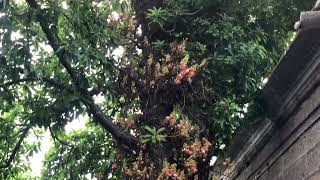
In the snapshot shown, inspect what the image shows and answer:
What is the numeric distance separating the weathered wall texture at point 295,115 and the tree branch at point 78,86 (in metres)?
1.74

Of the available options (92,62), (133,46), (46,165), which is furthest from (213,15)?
(46,165)

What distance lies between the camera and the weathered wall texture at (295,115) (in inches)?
183

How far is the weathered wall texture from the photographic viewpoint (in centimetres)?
464

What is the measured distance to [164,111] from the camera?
582 centimetres

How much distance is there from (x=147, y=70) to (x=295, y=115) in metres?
1.78

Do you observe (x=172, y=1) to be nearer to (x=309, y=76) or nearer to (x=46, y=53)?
(x=46, y=53)

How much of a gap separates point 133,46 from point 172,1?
89cm

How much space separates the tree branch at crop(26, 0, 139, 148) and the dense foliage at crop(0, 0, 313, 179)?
11mm

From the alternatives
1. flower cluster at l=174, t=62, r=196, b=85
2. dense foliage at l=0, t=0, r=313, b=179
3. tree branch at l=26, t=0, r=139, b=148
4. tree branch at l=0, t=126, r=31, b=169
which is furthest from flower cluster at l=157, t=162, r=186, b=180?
tree branch at l=0, t=126, r=31, b=169

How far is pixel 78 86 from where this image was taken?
18.1 ft

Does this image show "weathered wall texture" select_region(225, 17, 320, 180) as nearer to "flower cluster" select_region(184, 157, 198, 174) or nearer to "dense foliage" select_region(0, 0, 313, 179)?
"dense foliage" select_region(0, 0, 313, 179)

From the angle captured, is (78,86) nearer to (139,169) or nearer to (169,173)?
(139,169)

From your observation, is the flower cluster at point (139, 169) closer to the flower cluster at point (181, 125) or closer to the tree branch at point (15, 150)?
the flower cluster at point (181, 125)

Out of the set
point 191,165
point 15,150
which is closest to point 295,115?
→ point 191,165
